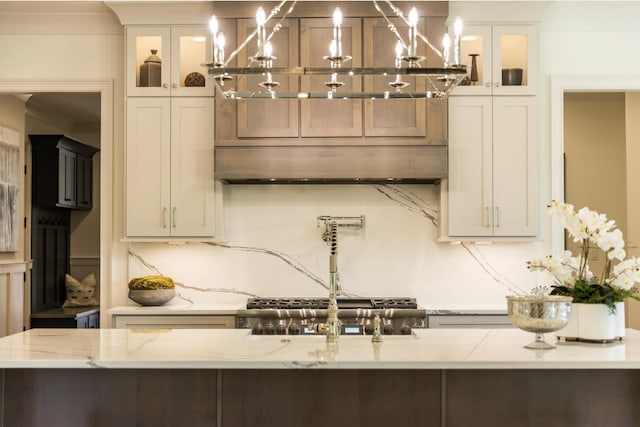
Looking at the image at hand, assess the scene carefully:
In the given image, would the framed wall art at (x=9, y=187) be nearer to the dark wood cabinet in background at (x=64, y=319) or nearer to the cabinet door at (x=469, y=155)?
the dark wood cabinet in background at (x=64, y=319)

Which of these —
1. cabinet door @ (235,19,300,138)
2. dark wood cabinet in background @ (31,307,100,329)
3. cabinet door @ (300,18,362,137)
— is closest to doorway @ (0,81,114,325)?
cabinet door @ (235,19,300,138)

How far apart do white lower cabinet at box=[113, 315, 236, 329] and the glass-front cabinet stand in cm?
146

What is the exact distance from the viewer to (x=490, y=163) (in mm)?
4707

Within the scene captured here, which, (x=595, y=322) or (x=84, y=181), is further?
(x=84, y=181)

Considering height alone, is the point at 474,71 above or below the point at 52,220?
above

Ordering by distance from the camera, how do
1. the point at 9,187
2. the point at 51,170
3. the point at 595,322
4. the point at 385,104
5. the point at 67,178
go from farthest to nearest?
the point at 67,178 → the point at 51,170 → the point at 9,187 → the point at 385,104 → the point at 595,322

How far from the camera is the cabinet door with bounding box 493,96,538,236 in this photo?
4.68 m

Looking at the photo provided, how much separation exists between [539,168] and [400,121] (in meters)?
1.05

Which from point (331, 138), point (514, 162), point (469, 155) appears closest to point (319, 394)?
point (331, 138)

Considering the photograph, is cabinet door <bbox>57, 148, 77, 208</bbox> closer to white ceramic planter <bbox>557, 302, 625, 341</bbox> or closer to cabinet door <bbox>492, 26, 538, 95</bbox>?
cabinet door <bbox>492, 26, 538, 95</bbox>

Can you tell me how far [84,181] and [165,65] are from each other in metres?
3.92

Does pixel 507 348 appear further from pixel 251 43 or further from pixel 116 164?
pixel 116 164

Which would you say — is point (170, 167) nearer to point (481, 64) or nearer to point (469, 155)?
point (469, 155)

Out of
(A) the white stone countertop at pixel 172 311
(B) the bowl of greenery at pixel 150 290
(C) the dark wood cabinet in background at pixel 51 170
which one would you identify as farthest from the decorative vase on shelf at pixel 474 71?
(C) the dark wood cabinet in background at pixel 51 170
